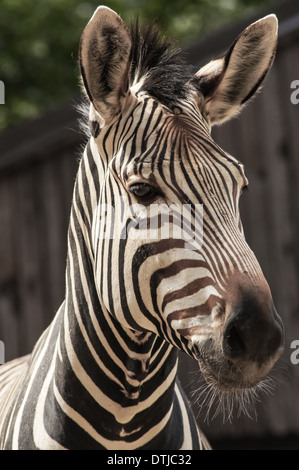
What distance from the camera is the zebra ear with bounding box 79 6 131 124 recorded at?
2654 mm

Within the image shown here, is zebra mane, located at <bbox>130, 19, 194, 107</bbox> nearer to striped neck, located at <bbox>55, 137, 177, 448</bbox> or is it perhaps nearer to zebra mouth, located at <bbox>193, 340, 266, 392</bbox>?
striped neck, located at <bbox>55, 137, 177, 448</bbox>

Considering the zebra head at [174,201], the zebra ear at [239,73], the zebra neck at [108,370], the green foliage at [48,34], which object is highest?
the green foliage at [48,34]

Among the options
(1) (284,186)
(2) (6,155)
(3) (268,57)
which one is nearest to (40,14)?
(2) (6,155)

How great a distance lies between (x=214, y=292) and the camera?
235 cm

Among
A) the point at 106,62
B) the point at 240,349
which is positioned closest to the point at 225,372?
the point at 240,349

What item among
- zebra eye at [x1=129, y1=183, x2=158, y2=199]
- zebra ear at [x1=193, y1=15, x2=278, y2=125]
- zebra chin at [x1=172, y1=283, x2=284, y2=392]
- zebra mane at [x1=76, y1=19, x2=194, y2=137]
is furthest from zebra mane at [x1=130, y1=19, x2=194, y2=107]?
zebra chin at [x1=172, y1=283, x2=284, y2=392]

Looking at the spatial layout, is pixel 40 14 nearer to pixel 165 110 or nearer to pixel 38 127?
pixel 38 127

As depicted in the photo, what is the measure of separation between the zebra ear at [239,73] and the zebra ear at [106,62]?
0.35 metres

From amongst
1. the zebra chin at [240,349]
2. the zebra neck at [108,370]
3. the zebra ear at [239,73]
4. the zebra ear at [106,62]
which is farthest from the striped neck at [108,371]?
the zebra ear at [239,73]

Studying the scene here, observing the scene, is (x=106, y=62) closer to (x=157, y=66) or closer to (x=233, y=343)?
(x=157, y=66)

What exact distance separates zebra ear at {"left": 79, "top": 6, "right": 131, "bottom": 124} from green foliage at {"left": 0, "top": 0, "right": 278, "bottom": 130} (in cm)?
1347

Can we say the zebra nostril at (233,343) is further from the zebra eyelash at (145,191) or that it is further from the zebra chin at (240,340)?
the zebra eyelash at (145,191)

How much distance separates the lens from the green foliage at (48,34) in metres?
16.0
